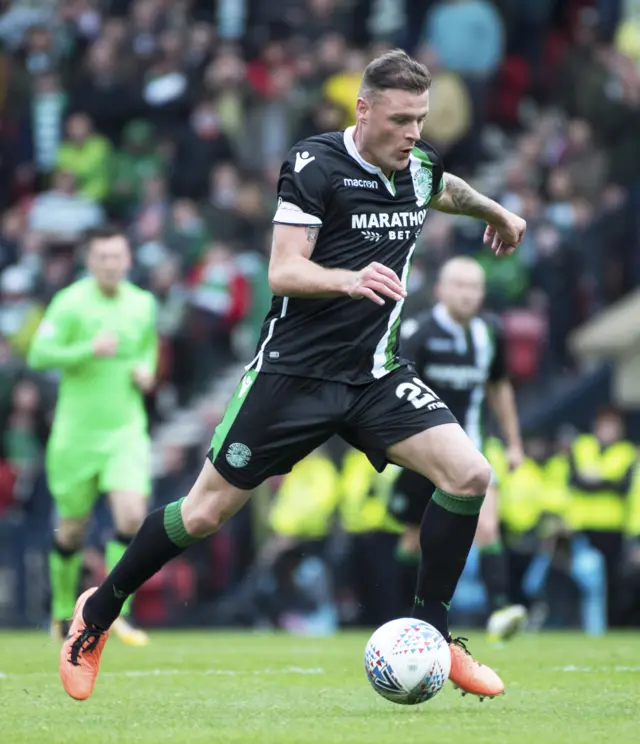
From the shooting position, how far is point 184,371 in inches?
729

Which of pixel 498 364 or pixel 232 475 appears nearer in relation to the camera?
pixel 232 475

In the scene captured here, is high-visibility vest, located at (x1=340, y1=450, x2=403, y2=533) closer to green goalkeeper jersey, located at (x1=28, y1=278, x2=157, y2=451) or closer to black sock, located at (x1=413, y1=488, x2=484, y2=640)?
green goalkeeper jersey, located at (x1=28, y1=278, x2=157, y2=451)

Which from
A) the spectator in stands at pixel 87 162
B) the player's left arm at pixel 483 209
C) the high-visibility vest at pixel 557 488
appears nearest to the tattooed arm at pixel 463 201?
the player's left arm at pixel 483 209

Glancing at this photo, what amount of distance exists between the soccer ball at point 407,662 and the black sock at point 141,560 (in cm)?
98

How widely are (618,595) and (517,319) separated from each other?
279 cm

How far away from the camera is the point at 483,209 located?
26.3 ft

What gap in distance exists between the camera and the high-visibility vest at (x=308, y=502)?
16469 mm

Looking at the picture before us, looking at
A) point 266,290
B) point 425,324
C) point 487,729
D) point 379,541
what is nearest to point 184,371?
point 266,290

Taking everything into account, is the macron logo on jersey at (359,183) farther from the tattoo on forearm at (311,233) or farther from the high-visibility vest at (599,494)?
the high-visibility vest at (599,494)

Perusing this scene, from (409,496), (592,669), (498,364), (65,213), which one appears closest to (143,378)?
(409,496)

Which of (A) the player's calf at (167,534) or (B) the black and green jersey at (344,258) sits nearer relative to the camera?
(B) the black and green jersey at (344,258)

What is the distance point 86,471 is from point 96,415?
37 cm

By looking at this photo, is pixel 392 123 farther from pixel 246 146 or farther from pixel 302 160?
pixel 246 146

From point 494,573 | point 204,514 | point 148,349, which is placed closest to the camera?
point 204,514
